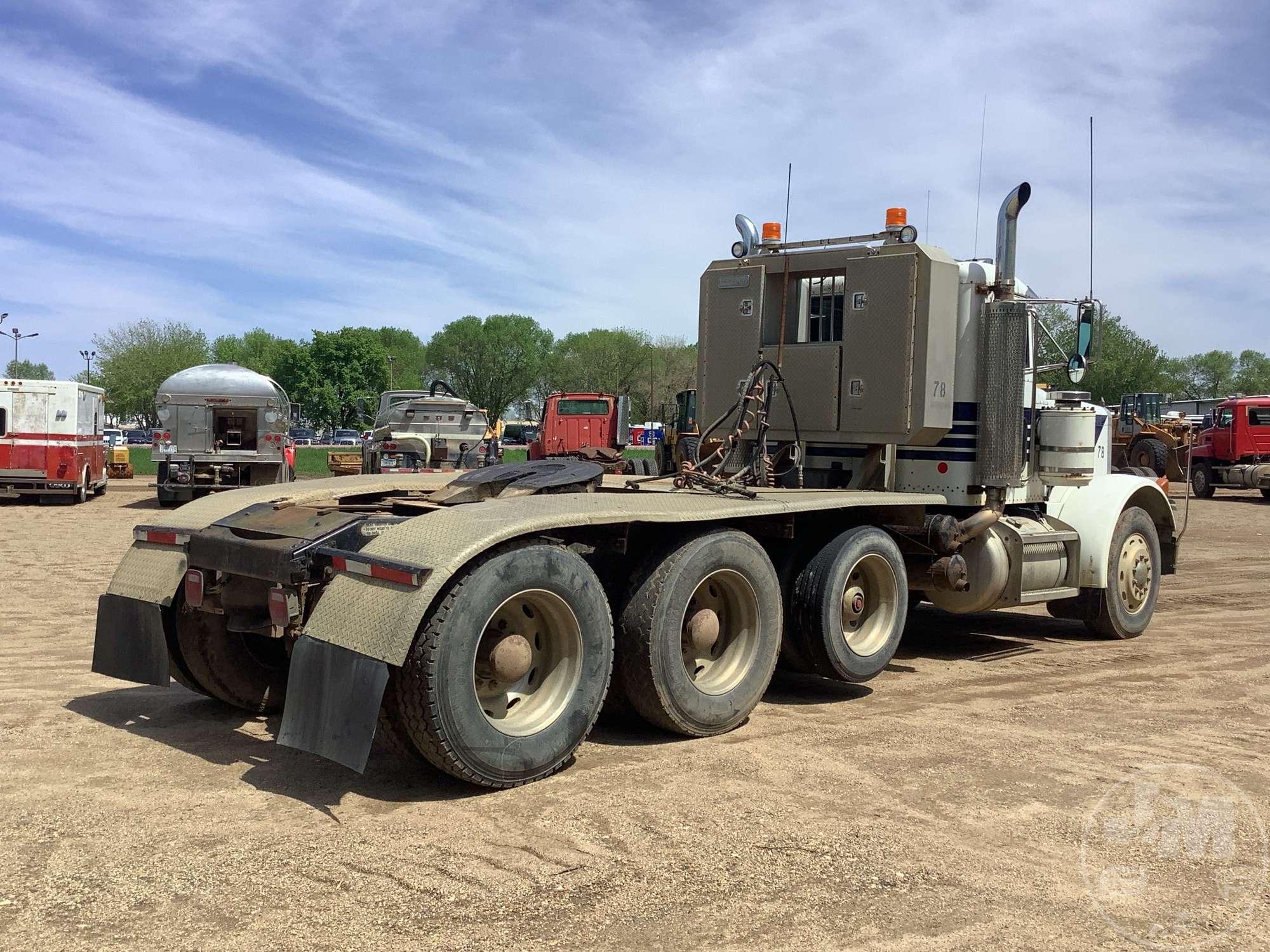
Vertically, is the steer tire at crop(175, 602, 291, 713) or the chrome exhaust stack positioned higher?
the chrome exhaust stack

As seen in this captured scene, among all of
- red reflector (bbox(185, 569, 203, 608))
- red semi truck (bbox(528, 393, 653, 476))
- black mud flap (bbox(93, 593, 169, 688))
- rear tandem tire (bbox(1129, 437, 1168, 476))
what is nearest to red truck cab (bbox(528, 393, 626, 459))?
red semi truck (bbox(528, 393, 653, 476))

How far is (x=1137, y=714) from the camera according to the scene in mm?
6484

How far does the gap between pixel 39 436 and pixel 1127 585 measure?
810 inches

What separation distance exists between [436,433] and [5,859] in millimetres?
20097

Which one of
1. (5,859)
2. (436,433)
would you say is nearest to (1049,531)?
(5,859)

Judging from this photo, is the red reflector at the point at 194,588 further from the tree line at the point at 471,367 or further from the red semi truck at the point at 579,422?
the tree line at the point at 471,367

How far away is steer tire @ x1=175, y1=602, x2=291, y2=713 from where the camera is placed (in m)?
5.75

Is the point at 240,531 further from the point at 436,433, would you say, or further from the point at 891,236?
the point at 436,433

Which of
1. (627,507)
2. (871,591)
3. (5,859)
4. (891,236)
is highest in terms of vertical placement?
(891,236)

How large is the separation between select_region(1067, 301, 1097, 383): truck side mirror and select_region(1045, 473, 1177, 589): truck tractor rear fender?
1172 mm

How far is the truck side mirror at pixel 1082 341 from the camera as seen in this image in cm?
793

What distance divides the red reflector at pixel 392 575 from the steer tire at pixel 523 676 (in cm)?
20

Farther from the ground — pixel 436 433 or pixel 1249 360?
pixel 1249 360

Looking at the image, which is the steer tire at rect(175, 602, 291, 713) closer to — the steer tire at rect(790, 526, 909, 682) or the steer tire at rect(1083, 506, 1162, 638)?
the steer tire at rect(790, 526, 909, 682)
